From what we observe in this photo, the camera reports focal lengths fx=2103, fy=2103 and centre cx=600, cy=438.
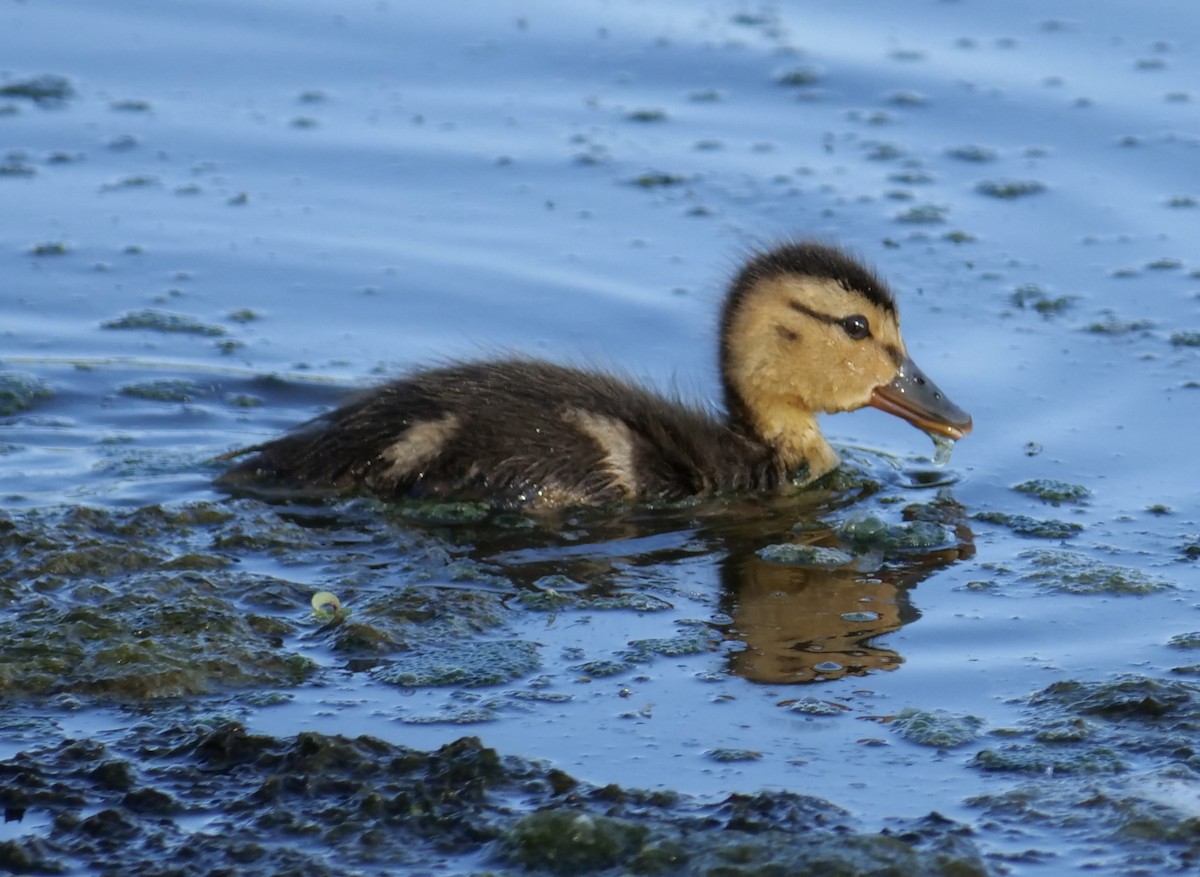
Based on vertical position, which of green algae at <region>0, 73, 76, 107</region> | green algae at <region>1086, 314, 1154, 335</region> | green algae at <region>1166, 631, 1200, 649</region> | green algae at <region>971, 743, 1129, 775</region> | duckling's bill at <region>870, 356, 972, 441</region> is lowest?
green algae at <region>971, 743, 1129, 775</region>

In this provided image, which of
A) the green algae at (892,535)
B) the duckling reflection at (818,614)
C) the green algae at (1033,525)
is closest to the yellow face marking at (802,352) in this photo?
the green algae at (892,535)

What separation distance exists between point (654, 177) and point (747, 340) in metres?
2.68

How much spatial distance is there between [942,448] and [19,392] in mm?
3533

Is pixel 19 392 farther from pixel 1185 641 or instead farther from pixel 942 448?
pixel 1185 641

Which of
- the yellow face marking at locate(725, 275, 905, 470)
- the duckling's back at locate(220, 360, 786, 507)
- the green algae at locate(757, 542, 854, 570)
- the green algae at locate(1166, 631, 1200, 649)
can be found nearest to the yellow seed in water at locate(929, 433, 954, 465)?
the yellow face marking at locate(725, 275, 905, 470)

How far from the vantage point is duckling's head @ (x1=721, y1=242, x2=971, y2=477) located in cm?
786

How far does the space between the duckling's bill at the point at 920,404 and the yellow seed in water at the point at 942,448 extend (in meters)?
0.04

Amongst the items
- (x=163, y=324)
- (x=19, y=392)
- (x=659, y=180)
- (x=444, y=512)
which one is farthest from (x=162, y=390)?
(x=659, y=180)

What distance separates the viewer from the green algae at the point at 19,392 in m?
8.03

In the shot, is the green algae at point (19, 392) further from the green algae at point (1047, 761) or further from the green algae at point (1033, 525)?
the green algae at point (1047, 761)

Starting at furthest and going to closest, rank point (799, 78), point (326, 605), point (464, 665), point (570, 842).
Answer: point (799, 78) < point (326, 605) < point (464, 665) < point (570, 842)

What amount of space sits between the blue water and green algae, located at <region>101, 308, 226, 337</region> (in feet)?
0.23

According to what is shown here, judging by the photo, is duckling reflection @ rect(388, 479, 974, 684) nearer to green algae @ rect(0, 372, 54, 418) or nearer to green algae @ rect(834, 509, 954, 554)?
green algae @ rect(834, 509, 954, 554)

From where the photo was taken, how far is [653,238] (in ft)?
32.2
